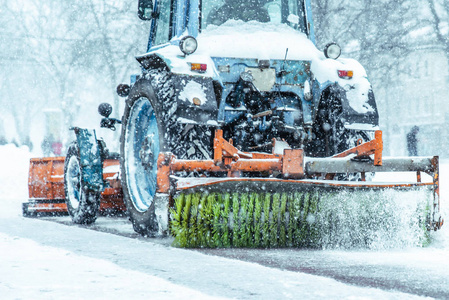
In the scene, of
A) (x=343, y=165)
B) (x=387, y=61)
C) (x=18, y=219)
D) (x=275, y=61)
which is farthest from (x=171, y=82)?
(x=387, y=61)

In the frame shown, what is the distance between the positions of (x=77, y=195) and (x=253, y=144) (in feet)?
8.88

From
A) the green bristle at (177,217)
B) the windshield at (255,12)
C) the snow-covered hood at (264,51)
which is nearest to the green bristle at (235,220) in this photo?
the green bristle at (177,217)

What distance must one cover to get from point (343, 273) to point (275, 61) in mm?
2427

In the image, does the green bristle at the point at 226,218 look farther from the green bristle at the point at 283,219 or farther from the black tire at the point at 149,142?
the black tire at the point at 149,142

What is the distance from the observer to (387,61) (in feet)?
→ 73.0

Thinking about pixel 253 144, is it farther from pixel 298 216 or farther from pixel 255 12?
pixel 255 12

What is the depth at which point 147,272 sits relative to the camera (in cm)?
370

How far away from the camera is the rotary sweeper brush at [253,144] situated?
4.79m

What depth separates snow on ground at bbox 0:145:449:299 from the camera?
3.11m

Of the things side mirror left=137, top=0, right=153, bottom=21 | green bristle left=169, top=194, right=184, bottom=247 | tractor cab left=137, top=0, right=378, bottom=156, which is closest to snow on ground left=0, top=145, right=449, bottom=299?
green bristle left=169, top=194, right=184, bottom=247

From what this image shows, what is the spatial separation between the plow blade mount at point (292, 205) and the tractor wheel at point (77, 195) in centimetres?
216

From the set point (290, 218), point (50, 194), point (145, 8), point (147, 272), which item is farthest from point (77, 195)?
point (147, 272)

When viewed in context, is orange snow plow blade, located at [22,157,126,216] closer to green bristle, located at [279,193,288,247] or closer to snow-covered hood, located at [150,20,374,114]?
snow-covered hood, located at [150,20,374,114]

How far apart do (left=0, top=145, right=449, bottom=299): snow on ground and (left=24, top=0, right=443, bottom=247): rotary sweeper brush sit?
0.98 feet
